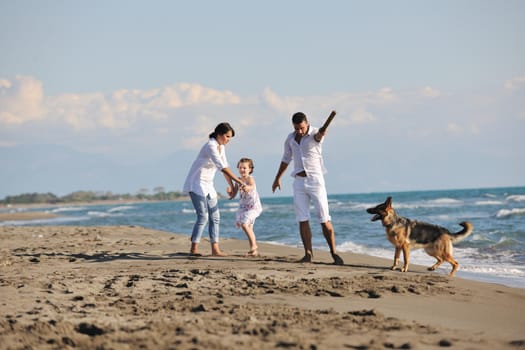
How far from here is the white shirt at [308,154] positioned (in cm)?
806

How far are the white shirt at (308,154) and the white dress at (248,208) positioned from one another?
161cm

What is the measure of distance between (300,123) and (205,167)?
182cm

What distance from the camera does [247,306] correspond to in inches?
213

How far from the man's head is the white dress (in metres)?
2.00

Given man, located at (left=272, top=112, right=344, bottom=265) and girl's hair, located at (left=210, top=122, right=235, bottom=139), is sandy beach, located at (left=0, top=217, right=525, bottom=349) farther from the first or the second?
girl's hair, located at (left=210, top=122, right=235, bottom=139)

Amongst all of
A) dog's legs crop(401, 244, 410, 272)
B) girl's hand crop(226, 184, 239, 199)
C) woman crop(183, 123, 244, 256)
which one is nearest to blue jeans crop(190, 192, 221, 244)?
woman crop(183, 123, 244, 256)

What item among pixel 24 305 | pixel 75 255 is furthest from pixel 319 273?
pixel 75 255

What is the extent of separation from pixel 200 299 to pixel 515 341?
283cm

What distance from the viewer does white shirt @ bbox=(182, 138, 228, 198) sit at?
8828 millimetres

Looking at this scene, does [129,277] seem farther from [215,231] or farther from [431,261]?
[431,261]

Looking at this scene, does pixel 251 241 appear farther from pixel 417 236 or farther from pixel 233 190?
pixel 417 236

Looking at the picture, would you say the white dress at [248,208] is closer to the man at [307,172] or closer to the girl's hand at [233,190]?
the girl's hand at [233,190]

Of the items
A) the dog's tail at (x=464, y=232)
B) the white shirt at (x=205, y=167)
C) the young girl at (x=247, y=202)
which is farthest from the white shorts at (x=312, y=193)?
the dog's tail at (x=464, y=232)

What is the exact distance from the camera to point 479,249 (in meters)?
11.5
